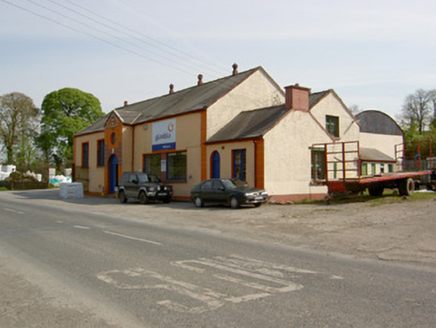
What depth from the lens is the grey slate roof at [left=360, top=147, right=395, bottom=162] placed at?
37.8 m

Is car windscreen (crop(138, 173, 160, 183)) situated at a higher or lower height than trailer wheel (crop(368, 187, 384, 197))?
higher

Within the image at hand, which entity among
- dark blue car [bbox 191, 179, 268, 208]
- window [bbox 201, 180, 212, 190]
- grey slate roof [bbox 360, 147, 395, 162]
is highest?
grey slate roof [bbox 360, 147, 395, 162]

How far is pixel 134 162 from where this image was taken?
30.6 meters

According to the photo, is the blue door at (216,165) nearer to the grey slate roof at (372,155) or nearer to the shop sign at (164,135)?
the shop sign at (164,135)

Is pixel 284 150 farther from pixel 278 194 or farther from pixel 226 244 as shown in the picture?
pixel 226 244

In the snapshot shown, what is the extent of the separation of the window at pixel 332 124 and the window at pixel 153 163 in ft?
45.2

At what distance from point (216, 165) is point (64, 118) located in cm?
3491

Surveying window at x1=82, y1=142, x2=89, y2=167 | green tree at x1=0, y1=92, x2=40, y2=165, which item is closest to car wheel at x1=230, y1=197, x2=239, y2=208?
window at x1=82, y1=142, x2=89, y2=167

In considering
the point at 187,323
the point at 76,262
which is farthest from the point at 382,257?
the point at 76,262

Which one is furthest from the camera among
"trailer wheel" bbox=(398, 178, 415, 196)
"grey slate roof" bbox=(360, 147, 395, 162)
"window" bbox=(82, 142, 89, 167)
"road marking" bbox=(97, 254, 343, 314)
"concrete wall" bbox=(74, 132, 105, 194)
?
"grey slate roof" bbox=(360, 147, 395, 162)

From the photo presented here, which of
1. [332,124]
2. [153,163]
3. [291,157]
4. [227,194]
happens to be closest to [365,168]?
[332,124]

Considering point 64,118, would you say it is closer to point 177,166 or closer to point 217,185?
point 177,166

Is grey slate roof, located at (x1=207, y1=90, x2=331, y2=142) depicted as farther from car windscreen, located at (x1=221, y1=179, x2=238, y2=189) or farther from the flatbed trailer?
the flatbed trailer

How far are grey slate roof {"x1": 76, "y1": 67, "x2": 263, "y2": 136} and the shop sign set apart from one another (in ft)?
1.86
